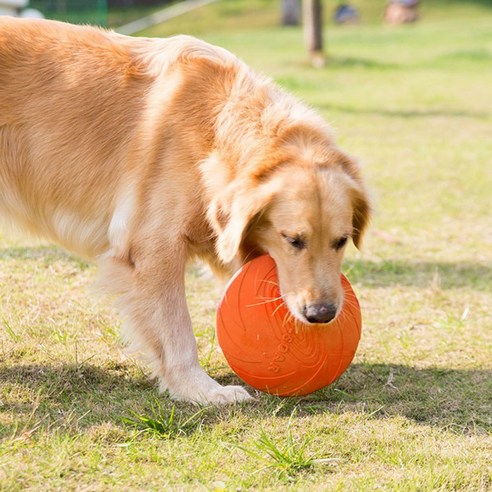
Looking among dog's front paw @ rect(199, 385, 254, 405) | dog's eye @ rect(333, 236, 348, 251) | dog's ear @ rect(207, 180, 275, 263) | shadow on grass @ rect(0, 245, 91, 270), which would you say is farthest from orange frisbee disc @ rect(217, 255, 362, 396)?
shadow on grass @ rect(0, 245, 91, 270)

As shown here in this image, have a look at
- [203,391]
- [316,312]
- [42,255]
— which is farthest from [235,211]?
[42,255]

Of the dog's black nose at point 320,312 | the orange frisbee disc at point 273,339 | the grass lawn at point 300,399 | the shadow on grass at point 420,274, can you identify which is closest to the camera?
the grass lawn at point 300,399

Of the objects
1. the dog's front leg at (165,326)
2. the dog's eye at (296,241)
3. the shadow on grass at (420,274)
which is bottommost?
the shadow on grass at (420,274)

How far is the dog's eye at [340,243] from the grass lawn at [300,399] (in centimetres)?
38

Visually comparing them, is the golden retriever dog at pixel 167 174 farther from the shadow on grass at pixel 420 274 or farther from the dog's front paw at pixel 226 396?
the shadow on grass at pixel 420 274

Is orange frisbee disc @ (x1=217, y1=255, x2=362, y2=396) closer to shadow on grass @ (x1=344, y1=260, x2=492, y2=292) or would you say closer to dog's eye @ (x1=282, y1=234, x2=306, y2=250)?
dog's eye @ (x1=282, y1=234, x2=306, y2=250)

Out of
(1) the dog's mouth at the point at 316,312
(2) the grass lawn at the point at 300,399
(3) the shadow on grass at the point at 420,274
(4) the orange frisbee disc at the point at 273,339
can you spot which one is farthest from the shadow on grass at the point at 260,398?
(3) the shadow on grass at the point at 420,274

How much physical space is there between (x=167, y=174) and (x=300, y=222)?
75 cm

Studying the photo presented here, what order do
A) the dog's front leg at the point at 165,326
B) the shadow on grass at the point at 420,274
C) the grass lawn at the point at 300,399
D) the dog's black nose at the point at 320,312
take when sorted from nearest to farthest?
the grass lawn at the point at 300,399 < the dog's black nose at the point at 320,312 < the dog's front leg at the point at 165,326 < the shadow on grass at the point at 420,274

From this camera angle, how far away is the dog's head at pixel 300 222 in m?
3.79

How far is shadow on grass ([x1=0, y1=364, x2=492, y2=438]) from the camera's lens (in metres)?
3.85

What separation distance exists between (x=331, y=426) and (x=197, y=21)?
94.7ft

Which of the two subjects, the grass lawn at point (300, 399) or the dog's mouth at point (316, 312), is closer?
the grass lawn at point (300, 399)

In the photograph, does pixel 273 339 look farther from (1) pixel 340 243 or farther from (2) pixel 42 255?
(2) pixel 42 255
